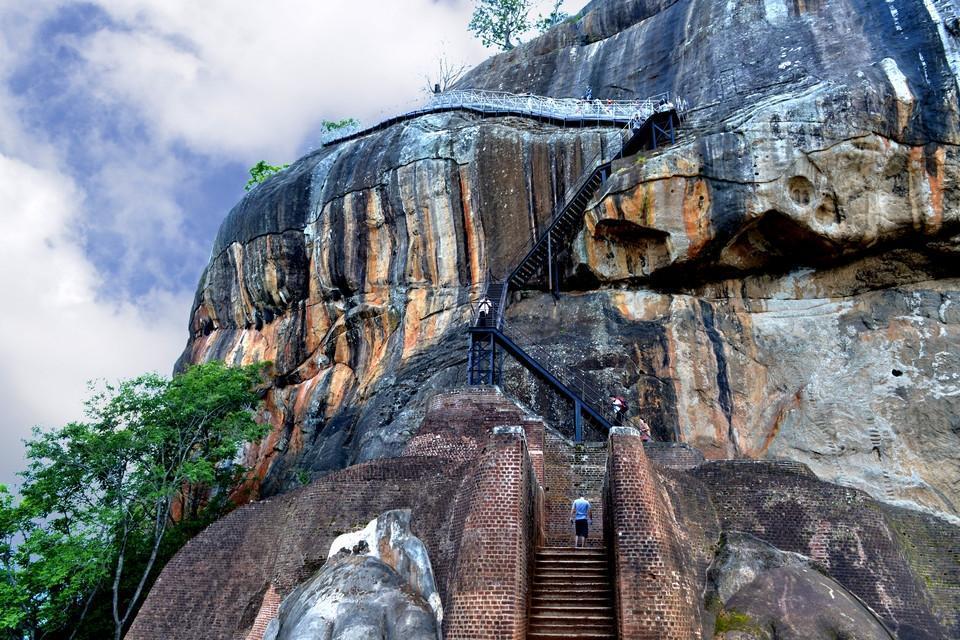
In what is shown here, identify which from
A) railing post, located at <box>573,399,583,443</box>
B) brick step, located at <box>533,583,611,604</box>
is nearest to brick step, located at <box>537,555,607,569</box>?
brick step, located at <box>533,583,611,604</box>

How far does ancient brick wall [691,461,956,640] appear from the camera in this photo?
503 inches

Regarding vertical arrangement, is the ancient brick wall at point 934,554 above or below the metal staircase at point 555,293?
below

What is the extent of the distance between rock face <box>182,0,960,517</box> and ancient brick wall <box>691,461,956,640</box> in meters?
7.37

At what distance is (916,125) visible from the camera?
22016 millimetres

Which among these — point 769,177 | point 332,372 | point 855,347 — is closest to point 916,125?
point 769,177

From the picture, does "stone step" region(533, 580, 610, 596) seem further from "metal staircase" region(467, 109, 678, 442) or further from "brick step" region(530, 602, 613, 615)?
"metal staircase" region(467, 109, 678, 442)

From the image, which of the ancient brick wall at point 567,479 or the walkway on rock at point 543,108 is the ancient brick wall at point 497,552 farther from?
the walkway on rock at point 543,108

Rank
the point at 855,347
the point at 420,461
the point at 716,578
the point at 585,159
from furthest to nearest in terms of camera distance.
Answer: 1. the point at 585,159
2. the point at 855,347
3. the point at 420,461
4. the point at 716,578

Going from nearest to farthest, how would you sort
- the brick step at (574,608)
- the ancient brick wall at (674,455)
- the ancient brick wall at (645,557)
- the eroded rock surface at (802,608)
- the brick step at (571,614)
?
the ancient brick wall at (645,557), the eroded rock surface at (802,608), the brick step at (571,614), the brick step at (574,608), the ancient brick wall at (674,455)

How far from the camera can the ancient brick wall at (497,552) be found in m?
11.3

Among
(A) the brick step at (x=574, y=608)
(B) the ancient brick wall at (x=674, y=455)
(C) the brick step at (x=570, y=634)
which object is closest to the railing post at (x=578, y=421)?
(B) the ancient brick wall at (x=674, y=455)

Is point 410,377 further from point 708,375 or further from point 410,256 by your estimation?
point 708,375

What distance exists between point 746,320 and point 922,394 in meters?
4.84

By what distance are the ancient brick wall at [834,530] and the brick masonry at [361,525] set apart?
3.43 meters
